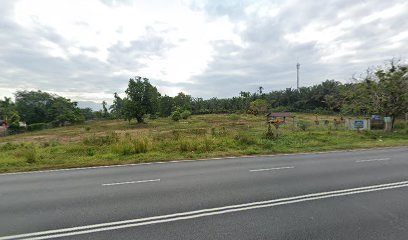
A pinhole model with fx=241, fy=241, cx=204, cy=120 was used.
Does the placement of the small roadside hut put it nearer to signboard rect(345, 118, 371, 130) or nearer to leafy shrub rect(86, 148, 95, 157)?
signboard rect(345, 118, 371, 130)

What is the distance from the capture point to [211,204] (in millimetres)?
5293

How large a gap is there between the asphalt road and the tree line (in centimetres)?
1734

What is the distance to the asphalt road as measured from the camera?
4117 millimetres

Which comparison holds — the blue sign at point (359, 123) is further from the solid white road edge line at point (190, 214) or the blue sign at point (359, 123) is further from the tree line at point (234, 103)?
the solid white road edge line at point (190, 214)

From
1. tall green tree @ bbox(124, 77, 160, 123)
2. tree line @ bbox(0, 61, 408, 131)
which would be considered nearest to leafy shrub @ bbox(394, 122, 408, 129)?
tree line @ bbox(0, 61, 408, 131)

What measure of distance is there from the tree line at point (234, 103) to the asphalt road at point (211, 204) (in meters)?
17.3

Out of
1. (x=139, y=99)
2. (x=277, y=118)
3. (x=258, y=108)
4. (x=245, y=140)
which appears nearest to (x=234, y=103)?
(x=258, y=108)

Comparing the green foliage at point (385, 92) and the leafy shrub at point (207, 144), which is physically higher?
the green foliage at point (385, 92)

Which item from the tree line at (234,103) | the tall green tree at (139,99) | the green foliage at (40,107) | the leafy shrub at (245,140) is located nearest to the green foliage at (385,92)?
the tree line at (234,103)

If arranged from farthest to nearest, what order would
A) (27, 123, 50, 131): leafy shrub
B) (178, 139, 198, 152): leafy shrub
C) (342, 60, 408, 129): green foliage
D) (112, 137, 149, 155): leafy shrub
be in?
1. (27, 123, 50, 131): leafy shrub
2. (342, 60, 408, 129): green foliage
3. (178, 139, 198, 152): leafy shrub
4. (112, 137, 149, 155): leafy shrub

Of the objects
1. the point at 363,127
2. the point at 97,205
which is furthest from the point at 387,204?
the point at 363,127

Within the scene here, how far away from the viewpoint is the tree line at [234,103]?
22250 millimetres

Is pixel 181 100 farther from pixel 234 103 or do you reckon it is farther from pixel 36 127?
pixel 36 127

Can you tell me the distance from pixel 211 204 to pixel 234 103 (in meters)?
72.7
